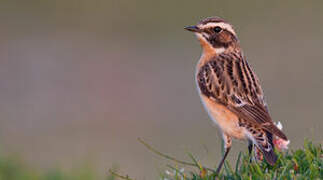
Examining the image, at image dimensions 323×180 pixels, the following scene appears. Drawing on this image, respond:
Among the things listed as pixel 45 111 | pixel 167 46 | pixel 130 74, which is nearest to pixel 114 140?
pixel 45 111

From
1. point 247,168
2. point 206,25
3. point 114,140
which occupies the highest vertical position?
point 206,25

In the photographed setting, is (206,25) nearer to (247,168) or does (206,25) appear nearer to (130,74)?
(247,168)

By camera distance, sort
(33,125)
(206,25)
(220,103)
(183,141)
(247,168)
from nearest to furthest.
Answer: (247,168)
(220,103)
(206,25)
(183,141)
(33,125)

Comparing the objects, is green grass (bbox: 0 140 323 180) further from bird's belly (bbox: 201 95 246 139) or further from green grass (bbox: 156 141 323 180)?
bird's belly (bbox: 201 95 246 139)

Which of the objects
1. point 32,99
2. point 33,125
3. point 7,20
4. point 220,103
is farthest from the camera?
point 7,20

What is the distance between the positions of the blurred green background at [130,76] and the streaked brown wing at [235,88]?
7.26 feet

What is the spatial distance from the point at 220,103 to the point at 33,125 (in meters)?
8.88

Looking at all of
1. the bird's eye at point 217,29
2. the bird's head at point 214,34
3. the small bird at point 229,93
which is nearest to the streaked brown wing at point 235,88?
the small bird at point 229,93

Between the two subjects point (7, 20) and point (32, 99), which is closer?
point (32, 99)

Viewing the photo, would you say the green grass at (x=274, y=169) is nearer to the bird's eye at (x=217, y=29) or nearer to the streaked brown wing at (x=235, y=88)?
the streaked brown wing at (x=235, y=88)

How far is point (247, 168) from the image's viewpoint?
922 cm

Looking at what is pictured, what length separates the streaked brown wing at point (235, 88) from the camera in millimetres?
10336

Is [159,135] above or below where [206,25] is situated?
below

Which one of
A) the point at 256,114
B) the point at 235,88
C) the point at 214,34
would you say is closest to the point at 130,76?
the point at 214,34
